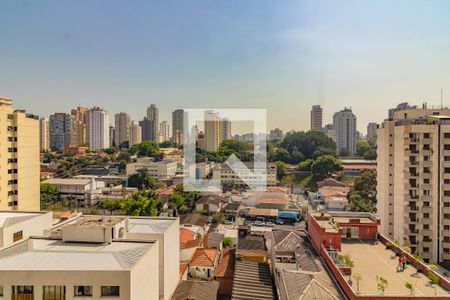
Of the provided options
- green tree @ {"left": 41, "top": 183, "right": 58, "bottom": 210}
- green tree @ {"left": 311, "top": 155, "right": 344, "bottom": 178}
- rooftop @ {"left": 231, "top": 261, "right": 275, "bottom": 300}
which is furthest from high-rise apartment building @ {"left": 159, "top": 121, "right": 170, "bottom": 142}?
rooftop @ {"left": 231, "top": 261, "right": 275, "bottom": 300}

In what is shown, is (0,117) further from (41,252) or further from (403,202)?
(403,202)

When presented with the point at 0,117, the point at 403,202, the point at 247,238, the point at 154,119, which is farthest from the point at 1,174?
the point at 154,119

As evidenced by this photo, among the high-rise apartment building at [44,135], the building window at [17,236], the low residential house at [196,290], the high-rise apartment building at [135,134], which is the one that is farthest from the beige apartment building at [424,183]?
the high-rise apartment building at [44,135]

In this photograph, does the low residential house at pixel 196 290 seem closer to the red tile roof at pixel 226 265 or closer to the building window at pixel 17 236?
the red tile roof at pixel 226 265

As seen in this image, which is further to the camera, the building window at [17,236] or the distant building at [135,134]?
the distant building at [135,134]

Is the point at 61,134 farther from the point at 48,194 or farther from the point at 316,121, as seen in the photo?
the point at 316,121

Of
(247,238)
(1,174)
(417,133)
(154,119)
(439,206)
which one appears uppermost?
(154,119)

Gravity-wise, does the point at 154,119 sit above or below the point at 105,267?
above
